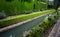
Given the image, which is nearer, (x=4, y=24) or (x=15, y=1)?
(x=4, y=24)

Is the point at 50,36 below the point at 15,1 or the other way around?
below

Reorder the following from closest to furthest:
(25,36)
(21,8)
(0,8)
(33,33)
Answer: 1. (25,36)
2. (33,33)
3. (0,8)
4. (21,8)

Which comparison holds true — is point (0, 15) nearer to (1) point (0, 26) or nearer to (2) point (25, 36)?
(1) point (0, 26)

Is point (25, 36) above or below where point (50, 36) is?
above

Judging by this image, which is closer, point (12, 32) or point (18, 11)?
point (12, 32)

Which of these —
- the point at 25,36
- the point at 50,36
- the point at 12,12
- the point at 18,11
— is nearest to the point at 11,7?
the point at 12,12

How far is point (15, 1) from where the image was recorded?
49.6 ft

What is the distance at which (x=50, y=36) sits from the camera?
8.61 m

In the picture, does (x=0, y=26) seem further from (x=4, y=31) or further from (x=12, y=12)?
(x=12, y=12)

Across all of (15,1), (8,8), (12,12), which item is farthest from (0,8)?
(15,1)

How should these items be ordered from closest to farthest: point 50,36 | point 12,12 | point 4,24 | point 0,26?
point 0,26 < point 4,24 < point 50,36 < point 12,12

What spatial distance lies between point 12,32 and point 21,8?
33.5 ft

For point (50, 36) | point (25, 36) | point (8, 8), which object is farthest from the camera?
point (8, 8)

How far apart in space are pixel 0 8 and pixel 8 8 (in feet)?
5.24
